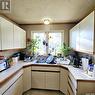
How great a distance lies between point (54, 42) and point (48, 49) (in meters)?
0.32

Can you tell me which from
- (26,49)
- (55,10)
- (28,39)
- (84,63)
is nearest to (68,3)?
(55,10)

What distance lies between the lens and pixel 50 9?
3.11m

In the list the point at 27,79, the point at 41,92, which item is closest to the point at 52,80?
the point at 41,92

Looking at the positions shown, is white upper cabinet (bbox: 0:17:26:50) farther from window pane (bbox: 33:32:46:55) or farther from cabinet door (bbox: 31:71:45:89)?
window pane (bbox: 33:32:46:55)

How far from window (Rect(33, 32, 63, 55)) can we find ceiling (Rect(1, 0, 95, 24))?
741mm

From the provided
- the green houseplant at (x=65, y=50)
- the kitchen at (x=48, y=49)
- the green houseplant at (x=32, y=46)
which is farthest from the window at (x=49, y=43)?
the green houseplant at (x=65, y=50)

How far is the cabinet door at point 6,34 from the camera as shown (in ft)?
8.02

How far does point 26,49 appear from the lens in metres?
4.37

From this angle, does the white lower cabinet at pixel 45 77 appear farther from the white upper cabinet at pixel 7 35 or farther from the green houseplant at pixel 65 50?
the white upper cabinet at pixel 7 35

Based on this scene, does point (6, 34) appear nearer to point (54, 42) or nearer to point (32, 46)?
point (32, 46)

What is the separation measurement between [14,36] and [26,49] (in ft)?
4.38

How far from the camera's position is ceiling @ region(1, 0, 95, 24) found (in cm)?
278

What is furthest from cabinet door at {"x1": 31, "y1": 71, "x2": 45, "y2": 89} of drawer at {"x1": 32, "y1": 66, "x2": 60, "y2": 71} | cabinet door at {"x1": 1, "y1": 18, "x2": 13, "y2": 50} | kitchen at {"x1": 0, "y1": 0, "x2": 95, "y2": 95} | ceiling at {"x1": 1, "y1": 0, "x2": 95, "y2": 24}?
ceiling at {"x1": 1, "y1": 0, "x2": 95, "y2": 24}

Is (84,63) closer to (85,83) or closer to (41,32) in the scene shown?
(85,83)
